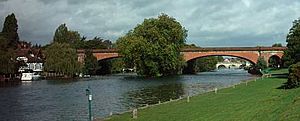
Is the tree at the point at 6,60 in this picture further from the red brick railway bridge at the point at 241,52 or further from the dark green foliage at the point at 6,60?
the red brick railway bridge at the point at 241,52

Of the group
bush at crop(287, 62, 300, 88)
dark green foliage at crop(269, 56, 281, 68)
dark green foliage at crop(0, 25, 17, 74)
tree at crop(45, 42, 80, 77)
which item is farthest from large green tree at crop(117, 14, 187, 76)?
bush at crop(287, 62, 300, 88)

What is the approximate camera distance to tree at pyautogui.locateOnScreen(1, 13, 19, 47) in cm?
13825

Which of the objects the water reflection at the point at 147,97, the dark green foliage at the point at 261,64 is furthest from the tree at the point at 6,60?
the dark green foliage at the point at 261,64

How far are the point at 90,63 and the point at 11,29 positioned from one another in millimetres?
27681

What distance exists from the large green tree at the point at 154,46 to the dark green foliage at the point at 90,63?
2589 centimetres

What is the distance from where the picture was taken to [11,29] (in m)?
140

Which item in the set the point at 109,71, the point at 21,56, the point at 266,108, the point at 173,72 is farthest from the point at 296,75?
the point at 109,71

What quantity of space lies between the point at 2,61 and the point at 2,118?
74.0 metres

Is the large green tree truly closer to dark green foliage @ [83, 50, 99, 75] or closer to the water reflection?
dark green foliage @ [83, 50, 99, 75]

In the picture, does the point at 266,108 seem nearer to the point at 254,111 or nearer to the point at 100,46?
the point at 254,111

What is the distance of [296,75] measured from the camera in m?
38.8

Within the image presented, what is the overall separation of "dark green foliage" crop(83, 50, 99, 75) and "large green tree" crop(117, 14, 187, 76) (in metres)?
25.9

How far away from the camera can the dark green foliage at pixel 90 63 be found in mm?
146625

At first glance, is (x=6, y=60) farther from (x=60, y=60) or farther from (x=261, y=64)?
(x=261, y=64)
